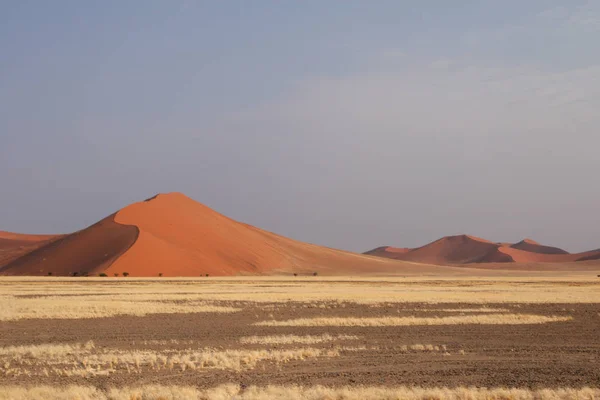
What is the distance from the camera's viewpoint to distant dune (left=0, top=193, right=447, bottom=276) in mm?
87625

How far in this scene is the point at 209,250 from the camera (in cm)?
10044

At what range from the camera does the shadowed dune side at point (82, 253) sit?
284 ft

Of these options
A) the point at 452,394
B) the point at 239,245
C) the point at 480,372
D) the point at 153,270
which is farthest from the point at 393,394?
the point at 239,245

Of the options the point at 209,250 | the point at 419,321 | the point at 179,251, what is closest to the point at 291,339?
the point at 419,321

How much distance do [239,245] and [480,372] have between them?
9514 centimetres

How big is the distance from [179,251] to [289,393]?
84420 millimetres

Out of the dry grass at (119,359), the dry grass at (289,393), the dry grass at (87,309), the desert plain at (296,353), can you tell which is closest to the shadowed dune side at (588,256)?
the desert plain at (296,353)

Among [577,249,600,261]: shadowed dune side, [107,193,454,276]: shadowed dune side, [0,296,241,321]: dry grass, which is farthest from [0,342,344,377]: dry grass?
[577,249,600,261]: shadowed dune side

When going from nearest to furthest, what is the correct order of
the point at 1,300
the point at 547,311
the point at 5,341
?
the point at 5,341 → the point at 547,311 → the point at 1,300

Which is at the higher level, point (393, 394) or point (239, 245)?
point (239, 245)

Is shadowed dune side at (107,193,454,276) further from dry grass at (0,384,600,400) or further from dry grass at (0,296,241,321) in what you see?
dry grass at (0,384,600,400)

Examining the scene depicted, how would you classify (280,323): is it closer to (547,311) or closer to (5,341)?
(5,341)

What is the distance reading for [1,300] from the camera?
3556 cm

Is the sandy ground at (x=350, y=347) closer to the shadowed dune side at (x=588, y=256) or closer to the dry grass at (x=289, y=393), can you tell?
the dry grass at (x=289, y=393)
